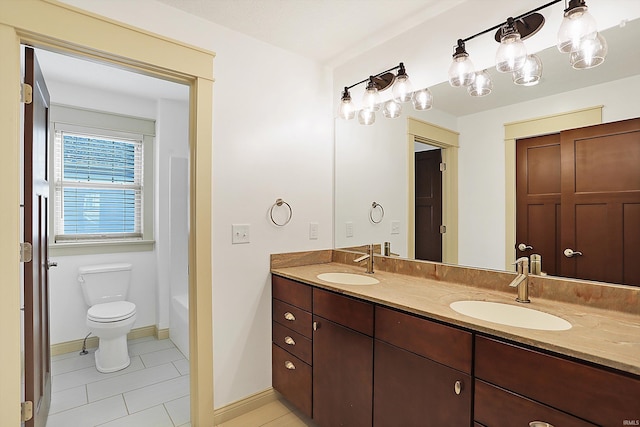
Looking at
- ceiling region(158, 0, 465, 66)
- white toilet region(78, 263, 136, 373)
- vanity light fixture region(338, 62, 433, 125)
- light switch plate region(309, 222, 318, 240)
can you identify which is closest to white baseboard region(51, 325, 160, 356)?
white toilet region(78, 263, 136, 373)

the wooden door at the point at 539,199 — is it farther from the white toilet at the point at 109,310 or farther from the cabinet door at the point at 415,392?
the white toilet at the point at 109,310

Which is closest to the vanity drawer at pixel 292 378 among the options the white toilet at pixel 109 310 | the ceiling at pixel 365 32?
the white toilet at pixel 109 310

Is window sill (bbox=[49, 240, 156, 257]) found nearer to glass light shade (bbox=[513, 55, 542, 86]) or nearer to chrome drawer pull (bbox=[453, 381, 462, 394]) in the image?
chrome drawer pull (bbox=[453, 381, 462, 394])

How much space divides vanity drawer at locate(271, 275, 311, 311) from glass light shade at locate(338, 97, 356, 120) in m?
1.21

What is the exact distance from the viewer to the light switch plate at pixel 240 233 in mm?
2010

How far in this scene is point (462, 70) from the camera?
1641 millimetres

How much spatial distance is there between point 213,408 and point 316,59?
2.41m

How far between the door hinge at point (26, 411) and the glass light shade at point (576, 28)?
114 inches

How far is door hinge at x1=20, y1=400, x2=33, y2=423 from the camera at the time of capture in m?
1.50

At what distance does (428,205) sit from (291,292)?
1.01 meters

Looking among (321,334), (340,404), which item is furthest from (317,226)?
(340,404)

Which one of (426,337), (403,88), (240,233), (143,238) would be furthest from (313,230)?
(143,238)

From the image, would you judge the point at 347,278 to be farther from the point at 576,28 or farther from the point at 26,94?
the point at 26,94

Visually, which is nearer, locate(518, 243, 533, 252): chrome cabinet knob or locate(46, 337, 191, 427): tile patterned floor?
locate(518, 243, 533, 252): chrome cabinet knob
